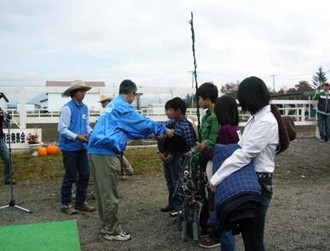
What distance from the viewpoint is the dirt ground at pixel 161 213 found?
434cm

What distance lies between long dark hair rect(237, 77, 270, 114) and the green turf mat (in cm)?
273

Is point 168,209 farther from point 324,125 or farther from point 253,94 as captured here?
point 324,125

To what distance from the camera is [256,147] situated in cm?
254

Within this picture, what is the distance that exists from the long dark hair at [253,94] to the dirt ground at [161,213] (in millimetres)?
2101

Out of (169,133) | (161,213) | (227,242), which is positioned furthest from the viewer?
(161,213)

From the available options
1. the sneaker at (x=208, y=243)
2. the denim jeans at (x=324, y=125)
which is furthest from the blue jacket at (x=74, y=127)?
the denim jeans at (x=324, y=125)

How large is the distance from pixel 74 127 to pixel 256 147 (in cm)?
366

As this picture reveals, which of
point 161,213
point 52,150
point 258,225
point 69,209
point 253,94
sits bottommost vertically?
point 161,213

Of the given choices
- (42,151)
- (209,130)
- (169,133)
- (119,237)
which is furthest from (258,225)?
(42,151)

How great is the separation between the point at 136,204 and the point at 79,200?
93 centimetres

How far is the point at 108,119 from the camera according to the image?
4352 millimetres

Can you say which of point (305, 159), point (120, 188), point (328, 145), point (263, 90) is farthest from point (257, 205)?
point (328, 145)

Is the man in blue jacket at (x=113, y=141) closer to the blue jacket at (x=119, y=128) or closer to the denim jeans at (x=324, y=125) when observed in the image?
the blue jacket at (x=119, y=128)

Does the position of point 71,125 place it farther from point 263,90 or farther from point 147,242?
point 263,90
